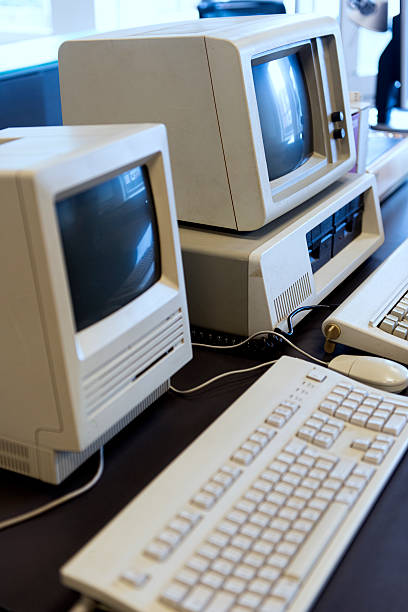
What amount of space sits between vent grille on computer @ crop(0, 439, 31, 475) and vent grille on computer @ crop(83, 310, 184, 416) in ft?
0.34

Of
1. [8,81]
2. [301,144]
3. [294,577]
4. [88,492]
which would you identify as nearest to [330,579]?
[294,577]

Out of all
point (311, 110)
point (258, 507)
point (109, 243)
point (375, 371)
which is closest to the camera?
point (258, 507)

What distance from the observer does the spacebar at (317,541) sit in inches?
23.4

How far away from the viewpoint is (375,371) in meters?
0.92

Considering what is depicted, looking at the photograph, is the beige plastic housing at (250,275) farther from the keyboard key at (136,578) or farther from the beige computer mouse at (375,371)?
the keyboard key at (136,578)

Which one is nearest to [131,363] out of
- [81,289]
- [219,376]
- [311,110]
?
[81,289]

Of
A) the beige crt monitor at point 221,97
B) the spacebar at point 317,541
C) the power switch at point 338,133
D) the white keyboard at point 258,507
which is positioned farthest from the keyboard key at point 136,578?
the power switch at point 338,133

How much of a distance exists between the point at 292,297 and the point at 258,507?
0.46m

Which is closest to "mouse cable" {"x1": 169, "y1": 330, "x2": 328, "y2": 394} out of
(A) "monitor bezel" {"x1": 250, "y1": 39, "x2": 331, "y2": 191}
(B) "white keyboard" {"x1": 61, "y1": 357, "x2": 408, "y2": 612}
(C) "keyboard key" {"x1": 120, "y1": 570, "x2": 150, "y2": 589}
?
(B) "white keyboard" {"x1": 61, "y1": 357, "x2": 408, "y2": 612}

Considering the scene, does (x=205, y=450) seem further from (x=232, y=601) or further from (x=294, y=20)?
(x=294, y=20)

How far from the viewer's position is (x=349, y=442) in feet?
2.53

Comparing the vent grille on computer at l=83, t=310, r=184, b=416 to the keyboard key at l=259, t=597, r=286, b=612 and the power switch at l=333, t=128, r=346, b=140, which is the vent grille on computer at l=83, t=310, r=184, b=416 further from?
the power switch at l=333, t=128, r=346, b=140

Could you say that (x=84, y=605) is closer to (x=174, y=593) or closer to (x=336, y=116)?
(x=174, y=593)

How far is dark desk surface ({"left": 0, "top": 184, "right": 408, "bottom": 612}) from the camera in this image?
24.5 inches
